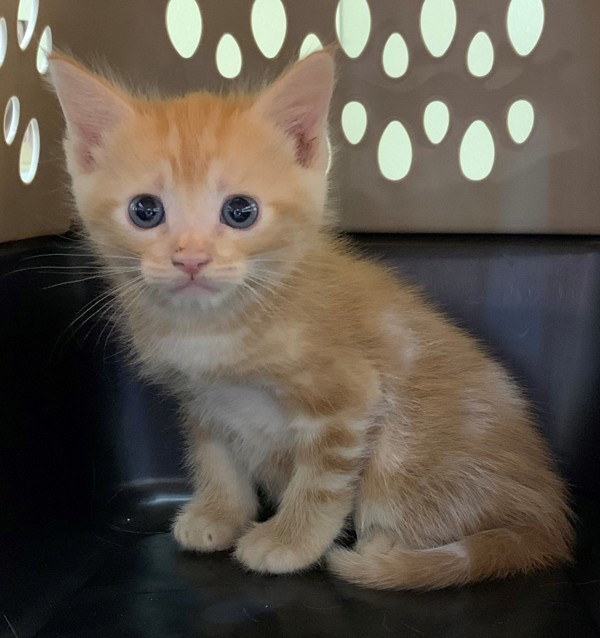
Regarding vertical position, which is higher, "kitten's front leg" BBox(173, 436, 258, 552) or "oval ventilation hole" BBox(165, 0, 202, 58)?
"oval ventilation hole" BBox(165, 0, 202, 58)

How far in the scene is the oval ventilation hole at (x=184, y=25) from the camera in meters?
1.36

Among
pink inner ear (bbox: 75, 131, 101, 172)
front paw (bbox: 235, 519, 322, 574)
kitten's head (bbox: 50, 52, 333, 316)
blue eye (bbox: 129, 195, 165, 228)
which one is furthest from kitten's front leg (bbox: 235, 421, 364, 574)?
pink inner ear (bbox: 75, 131, 101, 172)

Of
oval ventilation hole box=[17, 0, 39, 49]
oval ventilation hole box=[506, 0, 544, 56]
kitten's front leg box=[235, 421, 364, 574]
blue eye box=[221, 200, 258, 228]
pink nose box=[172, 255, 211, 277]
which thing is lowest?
kitten's front leg box=[235, 421, 364, 574]

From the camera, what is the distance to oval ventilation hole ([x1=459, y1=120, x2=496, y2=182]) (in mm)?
1400

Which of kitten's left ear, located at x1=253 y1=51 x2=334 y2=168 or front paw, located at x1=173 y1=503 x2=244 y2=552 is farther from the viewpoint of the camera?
front paw, located at x1=173 y1=503 x2=244 y2=552

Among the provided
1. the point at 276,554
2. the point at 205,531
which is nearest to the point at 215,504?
the point at 205,531

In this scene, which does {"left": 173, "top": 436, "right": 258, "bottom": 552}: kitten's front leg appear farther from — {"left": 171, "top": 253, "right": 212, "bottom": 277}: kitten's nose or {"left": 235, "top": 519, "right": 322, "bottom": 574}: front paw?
{"left": 171, "top": 253, "right": 212, "bottom": 277}: kitten's nose

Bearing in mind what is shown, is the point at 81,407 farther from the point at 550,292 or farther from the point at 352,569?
the point at 550,292

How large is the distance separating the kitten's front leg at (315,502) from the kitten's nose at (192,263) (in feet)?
1.01

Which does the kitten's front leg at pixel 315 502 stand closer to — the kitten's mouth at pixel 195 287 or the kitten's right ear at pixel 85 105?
the kitten's mouth at pixel 195 287

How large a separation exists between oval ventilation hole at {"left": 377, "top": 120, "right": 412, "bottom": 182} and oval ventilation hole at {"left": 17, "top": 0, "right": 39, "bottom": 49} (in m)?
0.63

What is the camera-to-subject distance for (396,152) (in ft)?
4.71

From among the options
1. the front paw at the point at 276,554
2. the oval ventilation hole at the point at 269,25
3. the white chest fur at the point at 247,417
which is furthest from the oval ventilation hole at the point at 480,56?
the front paw at the point at 276,554

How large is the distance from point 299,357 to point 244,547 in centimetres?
30
